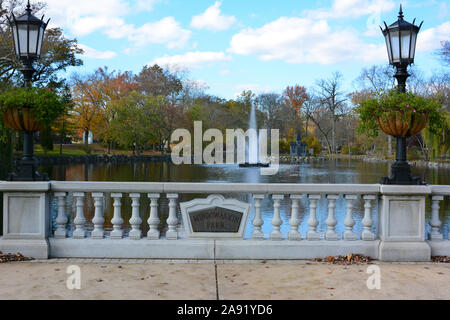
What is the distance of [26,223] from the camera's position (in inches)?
255

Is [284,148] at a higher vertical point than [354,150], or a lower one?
higher

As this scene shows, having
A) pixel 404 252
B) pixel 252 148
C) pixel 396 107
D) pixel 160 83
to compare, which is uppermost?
pixel 160 83

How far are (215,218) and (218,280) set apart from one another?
1275 millimetres

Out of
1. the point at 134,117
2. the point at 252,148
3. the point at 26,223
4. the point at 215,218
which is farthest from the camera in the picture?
the point at 134,117

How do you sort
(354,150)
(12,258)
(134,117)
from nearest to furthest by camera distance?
(12,258)
(134,117)
(354,150)

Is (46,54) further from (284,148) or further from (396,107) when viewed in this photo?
(284,148)

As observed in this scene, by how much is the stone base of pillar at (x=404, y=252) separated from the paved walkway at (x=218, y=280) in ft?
0.68

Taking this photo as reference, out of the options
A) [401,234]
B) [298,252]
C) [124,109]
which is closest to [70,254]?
[298,252]

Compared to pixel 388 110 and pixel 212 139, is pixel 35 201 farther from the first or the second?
pixel 212 139

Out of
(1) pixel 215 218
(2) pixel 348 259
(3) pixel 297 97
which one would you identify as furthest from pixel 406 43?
(3) pixel 297 97

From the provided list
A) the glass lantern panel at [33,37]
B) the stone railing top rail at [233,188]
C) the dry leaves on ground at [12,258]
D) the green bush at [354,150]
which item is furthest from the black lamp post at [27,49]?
the green bush at [354,150]

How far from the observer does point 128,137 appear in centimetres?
5803

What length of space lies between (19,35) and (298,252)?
17.9ft

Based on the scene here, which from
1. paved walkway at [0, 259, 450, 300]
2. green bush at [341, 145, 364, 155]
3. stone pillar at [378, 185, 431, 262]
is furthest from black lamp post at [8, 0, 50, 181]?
green bush at [341, 145, 364, 155]
